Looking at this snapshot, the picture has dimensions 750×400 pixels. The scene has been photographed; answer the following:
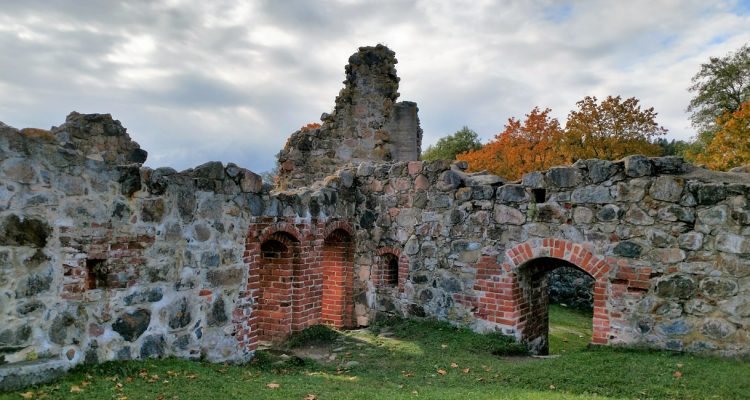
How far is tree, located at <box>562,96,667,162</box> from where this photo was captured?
2839 centimetres

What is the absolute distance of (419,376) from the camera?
7.16 meters

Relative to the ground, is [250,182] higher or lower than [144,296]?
higher

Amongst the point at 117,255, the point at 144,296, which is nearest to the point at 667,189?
the point at 144,296

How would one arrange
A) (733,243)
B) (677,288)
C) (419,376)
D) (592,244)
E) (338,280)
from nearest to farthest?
(419,376) → (733,243) → (677,288) → (592,244) → (338,280)

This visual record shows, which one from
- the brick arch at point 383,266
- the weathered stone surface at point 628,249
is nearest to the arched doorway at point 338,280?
the brick arch at point 383,266

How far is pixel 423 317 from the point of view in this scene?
1012 cm

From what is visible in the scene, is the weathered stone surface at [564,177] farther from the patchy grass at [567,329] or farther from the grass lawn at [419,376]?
the patchy grass at [567,329]

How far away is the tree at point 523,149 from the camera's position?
30.1 metres

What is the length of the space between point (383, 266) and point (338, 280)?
3.11 ft

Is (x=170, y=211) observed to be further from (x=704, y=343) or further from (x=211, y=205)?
(x=704, y=343)

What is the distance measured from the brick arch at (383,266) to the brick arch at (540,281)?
208 cm

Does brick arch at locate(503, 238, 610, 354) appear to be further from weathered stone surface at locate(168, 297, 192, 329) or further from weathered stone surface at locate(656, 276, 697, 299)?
weathered stone surface at locate(168, 297, 192, 329)

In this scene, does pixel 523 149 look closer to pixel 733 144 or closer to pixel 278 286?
pixel 733 144

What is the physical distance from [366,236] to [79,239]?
6.05 metres
